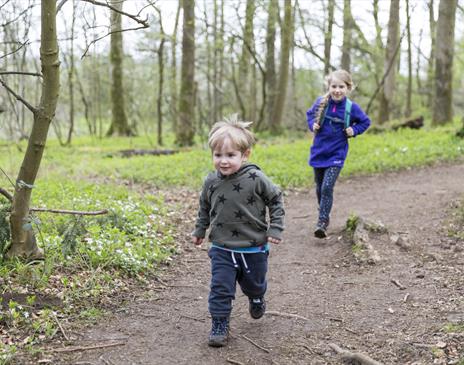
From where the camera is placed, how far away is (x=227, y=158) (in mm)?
3855

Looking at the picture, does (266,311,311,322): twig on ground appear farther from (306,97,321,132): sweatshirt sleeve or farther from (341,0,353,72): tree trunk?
(341,0,353,72): tree trunk

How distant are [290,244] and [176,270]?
5.64ft

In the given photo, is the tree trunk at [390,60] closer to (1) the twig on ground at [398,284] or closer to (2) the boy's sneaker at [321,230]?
(2) the boy's sneaker at [321,230]

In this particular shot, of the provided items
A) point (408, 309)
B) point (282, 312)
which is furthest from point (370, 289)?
point (282, 312)

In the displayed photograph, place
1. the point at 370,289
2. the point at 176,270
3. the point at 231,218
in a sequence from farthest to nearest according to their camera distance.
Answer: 1. the point at 176,270
2. the point at 370,289
3. the point at 231,218

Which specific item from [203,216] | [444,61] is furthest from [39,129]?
[444,61]

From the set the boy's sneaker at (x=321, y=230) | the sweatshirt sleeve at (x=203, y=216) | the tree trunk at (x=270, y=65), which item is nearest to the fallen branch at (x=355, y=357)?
the sweatshirt sleeve at (x=203, y=216)

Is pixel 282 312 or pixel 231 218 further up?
pixel 231 218

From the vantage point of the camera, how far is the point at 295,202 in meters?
9.43

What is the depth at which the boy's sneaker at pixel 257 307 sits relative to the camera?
163 inches

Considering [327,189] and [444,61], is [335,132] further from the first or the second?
[444,61]

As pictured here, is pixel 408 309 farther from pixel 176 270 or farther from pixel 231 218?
pixel 176 270

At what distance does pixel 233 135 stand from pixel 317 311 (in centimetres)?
181

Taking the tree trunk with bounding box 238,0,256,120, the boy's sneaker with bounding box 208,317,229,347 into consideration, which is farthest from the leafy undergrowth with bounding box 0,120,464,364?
the tree trunk with bounding box 238,0,256,120
